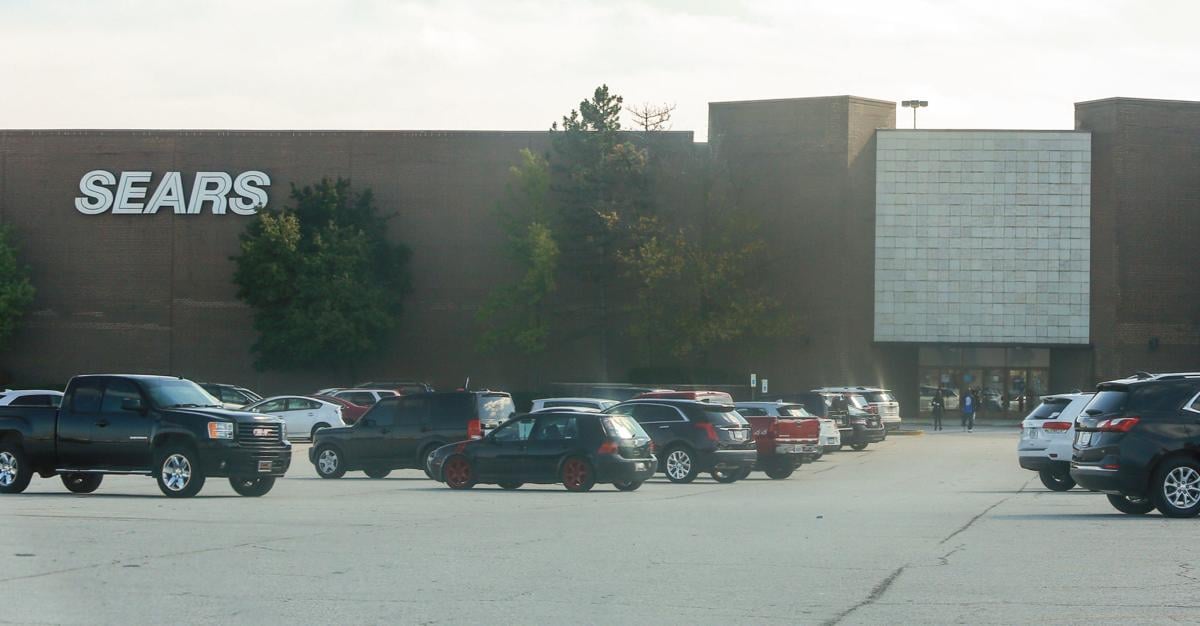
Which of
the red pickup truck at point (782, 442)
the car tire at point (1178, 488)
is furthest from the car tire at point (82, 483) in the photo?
the car tire at point (1178, 488)

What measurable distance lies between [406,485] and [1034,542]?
1356cm

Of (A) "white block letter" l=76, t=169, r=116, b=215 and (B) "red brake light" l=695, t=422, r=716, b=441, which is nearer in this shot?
(B) "red brake light" l=695, t=422, r=716, b=441

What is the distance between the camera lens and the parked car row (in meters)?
18.5

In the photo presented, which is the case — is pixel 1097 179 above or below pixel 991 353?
above

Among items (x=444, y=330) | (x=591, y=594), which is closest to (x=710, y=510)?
(x=591, y=594)

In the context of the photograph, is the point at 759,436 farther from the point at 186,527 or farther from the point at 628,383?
the point at 628,383

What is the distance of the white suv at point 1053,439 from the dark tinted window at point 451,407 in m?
10.5

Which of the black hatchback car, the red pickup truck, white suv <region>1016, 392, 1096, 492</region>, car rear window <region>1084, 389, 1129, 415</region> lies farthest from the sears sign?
car rear window <region>1084, 389, 1129, 415</region>

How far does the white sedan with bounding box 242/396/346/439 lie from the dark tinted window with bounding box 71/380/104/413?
843 inches

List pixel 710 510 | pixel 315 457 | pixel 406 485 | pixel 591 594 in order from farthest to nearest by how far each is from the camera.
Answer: pixel 315 457 → pixel 406 485 → pixel 710 510 → pixel 591 594

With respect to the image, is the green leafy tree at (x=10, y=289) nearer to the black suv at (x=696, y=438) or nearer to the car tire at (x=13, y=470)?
the car tire at (x=13, y=470)

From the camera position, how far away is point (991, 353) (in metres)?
71.5

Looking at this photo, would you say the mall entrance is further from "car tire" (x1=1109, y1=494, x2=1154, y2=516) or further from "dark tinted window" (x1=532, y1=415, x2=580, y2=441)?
"car tire" (x1=1109, y1=494, x2=1154, y2=516)

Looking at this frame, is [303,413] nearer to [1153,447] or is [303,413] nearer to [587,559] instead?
[1153,447]
